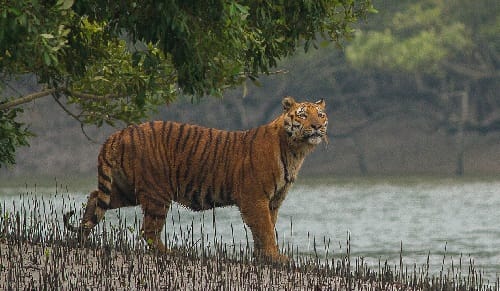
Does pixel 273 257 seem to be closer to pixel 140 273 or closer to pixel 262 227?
pixel 262 227

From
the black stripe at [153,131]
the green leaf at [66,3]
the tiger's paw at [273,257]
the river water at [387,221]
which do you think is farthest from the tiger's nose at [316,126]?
the green leaf at [66,3]

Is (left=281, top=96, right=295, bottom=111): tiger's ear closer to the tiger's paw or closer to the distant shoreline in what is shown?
the tiger's paw

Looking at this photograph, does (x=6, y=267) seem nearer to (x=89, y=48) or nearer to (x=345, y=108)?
(x=89, y=48)

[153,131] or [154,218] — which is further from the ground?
[153,131]

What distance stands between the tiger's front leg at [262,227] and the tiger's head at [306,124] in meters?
0.81

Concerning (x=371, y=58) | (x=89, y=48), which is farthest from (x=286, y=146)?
(x=371, y=58)

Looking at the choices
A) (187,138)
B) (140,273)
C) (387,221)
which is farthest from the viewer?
(387,221)

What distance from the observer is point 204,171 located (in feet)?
44.8

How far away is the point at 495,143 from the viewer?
59.0 m

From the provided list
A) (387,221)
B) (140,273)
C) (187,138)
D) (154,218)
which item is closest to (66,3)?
(140,273)

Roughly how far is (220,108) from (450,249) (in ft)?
132

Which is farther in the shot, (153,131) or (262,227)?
(153,131)

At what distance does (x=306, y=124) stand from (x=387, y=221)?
727 inches

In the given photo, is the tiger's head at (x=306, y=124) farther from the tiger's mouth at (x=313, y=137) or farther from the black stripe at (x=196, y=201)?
the black stripe at (x=196, y=201)
